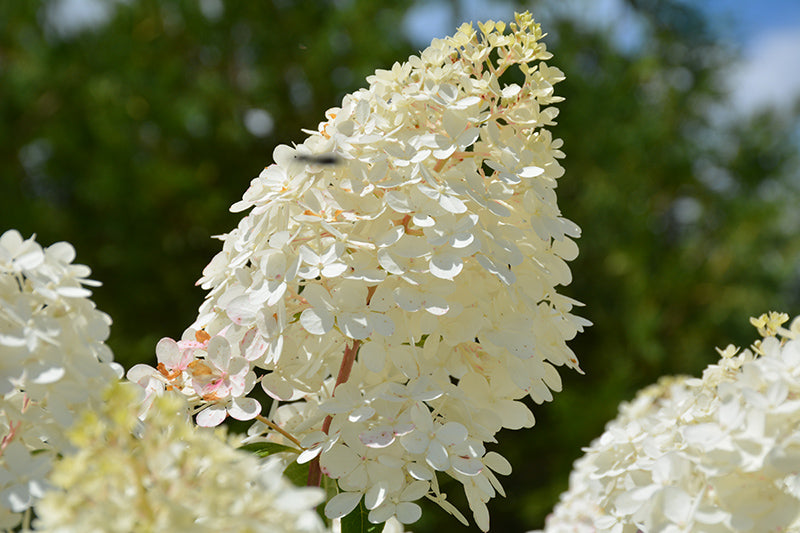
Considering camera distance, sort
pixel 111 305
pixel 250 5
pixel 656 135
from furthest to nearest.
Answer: pixel 656 135 → pixel 250 5 → pixel 111 305

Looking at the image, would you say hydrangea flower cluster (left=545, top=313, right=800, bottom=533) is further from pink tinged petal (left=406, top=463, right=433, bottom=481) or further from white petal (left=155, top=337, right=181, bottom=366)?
white petal (left=155, top=337, right=181, bottom=366)

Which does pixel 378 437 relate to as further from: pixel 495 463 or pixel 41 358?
pixel 41 358

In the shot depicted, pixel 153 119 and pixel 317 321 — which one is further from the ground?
pixel 153 119

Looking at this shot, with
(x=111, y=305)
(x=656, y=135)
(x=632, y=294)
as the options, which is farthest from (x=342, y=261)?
(x=656, y=135)

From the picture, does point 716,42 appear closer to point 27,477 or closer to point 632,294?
point 632,294

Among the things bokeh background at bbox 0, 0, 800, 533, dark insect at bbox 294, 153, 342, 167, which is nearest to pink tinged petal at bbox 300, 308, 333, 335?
dark insect at bbox 294, 153, 342, 167

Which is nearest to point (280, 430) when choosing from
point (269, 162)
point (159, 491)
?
point (159, 491)
